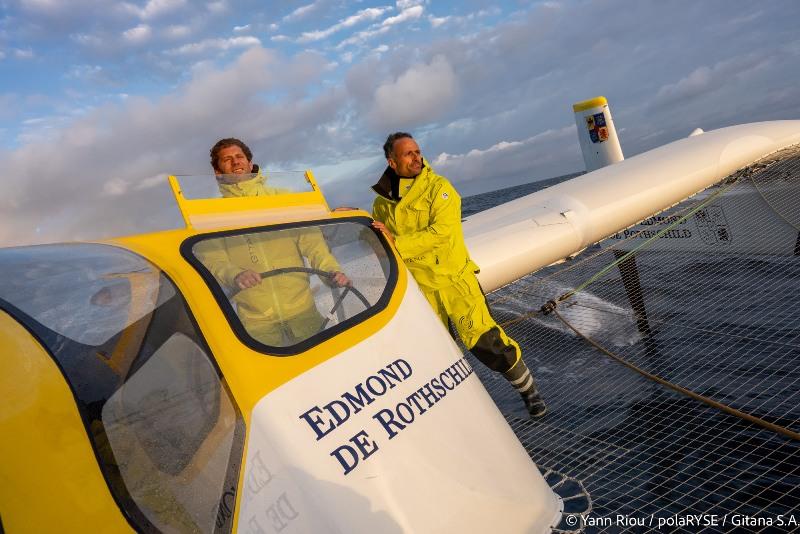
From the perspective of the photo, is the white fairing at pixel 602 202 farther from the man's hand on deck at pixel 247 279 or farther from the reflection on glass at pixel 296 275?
the man's hand on deck at pixel 247 279

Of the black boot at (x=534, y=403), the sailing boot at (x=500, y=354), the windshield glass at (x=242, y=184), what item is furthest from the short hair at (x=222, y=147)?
the black boot at (x=534, y=403)

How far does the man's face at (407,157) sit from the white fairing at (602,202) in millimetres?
2127

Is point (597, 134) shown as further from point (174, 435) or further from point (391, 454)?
point (174, 435)

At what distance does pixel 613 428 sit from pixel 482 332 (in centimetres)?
225

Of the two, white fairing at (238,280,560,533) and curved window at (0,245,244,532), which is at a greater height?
curved window at (0,245,244,532)

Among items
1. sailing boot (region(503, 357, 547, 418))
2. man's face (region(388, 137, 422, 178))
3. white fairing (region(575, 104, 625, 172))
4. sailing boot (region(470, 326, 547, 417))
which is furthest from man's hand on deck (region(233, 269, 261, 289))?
white fairing (region(575, 104, 625, 172))

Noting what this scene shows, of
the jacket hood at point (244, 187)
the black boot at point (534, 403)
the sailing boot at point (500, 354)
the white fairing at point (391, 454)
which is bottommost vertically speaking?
the black boot at point (534, 403)

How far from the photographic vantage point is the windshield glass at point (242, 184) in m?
2.30

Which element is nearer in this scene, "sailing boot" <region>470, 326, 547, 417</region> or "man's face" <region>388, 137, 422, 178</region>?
"man's face" <region>388, 137, 422, 178</region>

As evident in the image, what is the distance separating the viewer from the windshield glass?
230 centimetres

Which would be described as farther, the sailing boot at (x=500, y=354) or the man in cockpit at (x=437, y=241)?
the sailing boot at (x=500, y=354)

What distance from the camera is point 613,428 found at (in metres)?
4.93

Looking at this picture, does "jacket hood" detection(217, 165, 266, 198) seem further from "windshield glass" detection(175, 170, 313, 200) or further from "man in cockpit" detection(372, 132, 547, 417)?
"man in cockpit" detection(372, 132, 547, 417)

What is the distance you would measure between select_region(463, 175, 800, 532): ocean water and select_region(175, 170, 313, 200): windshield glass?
7.83 feet
